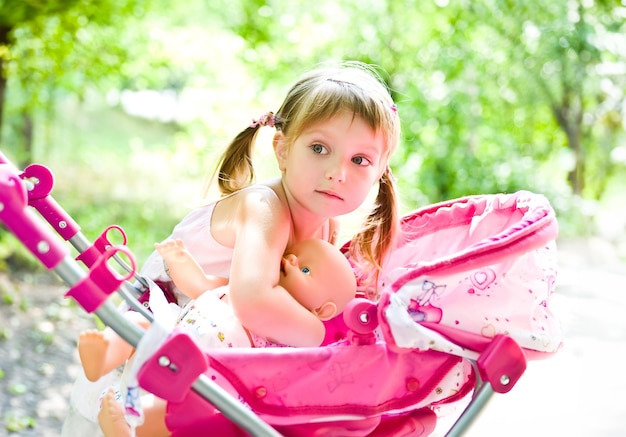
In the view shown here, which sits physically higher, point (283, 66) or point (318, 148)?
point (318, 148)

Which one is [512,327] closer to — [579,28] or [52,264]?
[52,264]

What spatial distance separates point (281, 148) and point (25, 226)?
68 cm

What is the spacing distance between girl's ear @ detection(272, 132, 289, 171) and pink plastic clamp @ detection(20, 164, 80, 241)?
0.47m

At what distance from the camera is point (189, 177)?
246 inches

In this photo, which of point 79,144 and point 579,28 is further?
point 79,144

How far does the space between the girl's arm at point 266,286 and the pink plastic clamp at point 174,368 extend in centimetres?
26

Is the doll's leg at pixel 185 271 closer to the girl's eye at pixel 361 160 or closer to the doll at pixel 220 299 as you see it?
the doll at pixel 220 299

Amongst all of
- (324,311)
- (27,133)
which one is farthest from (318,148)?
(27,133)

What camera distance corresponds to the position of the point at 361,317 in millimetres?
1301

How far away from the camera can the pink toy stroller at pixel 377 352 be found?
113cm

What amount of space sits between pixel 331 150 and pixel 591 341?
3121mm

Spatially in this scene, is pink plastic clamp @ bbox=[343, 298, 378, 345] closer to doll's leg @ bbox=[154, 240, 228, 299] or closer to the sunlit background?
doll's leg @ bbox=[154, 240, 228, 299]

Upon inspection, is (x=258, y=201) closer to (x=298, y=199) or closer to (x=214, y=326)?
(x=298, y=199)

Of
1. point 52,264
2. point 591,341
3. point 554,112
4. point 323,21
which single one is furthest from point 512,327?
point 554,112
